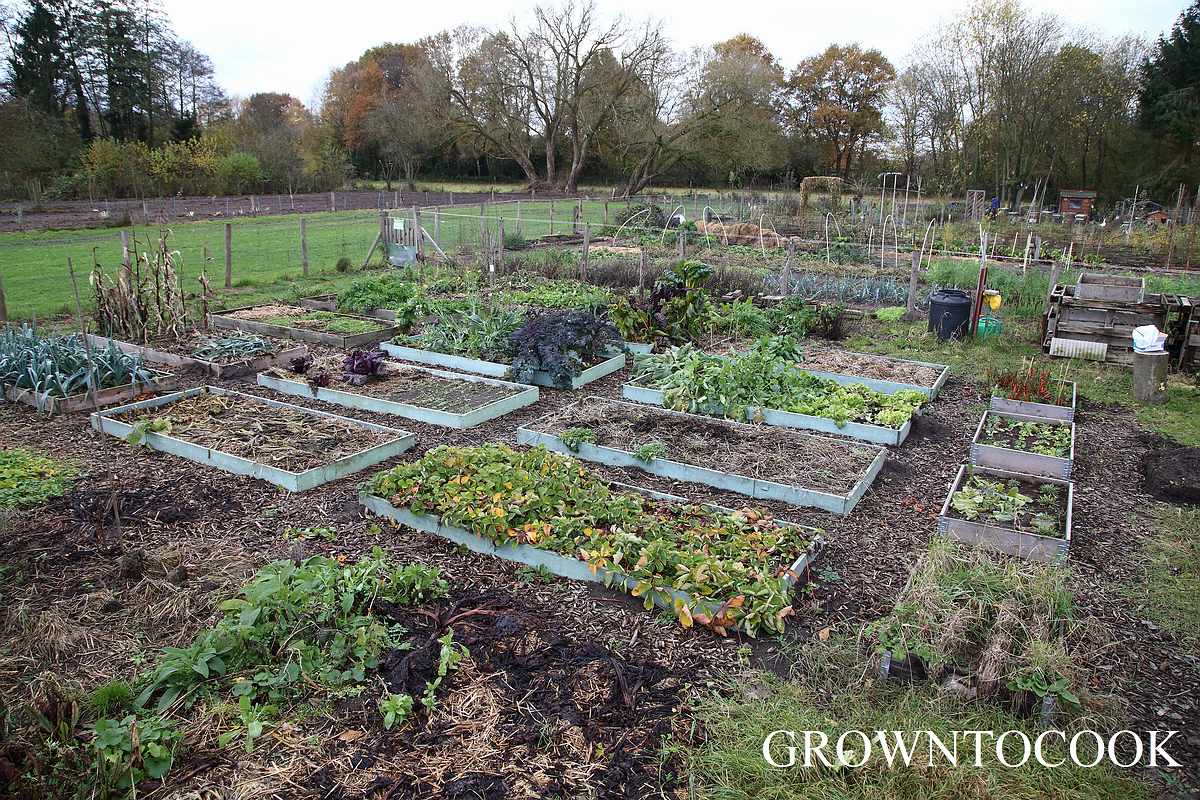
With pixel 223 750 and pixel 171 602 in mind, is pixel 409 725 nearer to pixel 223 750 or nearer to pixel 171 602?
pixel 223 750

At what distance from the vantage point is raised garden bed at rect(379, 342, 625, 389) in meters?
8.33

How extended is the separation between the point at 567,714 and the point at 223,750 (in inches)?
56.4

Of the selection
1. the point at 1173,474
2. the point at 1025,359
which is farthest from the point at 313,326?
the point at 1173,474

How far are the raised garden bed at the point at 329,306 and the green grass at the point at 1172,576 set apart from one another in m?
9.18

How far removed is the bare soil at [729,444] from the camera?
5.84 meters

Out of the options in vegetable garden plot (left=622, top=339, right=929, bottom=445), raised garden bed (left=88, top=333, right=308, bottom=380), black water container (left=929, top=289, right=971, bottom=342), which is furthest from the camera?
black water container (left=929, top=289, right=971, bottom=342)

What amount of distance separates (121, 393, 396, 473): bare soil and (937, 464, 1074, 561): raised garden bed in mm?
4640

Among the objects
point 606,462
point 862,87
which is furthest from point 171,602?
point 862,87

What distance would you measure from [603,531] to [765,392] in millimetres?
3418

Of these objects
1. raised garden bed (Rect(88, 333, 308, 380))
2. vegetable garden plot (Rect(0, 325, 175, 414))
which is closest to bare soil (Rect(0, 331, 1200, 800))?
vegetable garden plot (Rect(0, 325, 175, 414))

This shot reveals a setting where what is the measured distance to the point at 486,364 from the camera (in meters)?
8.62

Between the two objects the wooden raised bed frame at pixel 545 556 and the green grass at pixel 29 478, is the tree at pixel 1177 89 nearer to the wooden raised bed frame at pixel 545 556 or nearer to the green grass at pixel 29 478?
the wooden raised bed frame at pixel 545 556

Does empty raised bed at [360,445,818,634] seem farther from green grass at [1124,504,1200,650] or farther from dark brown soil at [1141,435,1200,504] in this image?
dark brown soil at [1141,435,1200,504]

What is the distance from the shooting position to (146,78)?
37406mm
